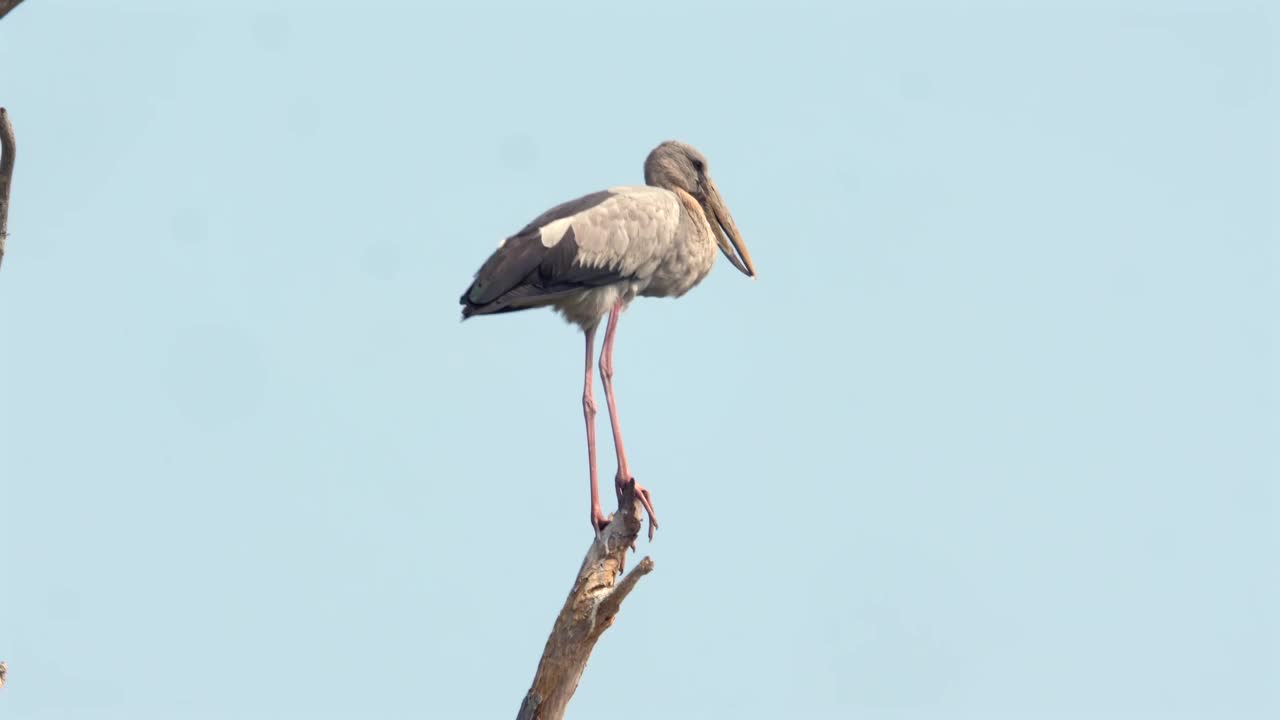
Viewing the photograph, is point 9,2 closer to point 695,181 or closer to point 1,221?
point 1,221

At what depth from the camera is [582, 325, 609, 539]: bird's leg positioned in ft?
33.9

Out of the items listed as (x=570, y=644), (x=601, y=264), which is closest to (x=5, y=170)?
(x=570, y=644)

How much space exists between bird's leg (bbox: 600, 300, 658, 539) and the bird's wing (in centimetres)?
35

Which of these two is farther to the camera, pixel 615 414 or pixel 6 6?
pixel 615 414

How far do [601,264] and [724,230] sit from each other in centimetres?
190

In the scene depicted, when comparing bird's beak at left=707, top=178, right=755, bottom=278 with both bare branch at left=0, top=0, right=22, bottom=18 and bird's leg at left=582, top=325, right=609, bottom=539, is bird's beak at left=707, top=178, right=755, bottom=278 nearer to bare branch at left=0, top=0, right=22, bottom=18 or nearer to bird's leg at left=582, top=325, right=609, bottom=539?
bird's leg at left=582, top=325, right=609, bottom=539

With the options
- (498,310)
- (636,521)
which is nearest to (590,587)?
(636,521)

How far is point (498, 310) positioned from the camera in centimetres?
1090

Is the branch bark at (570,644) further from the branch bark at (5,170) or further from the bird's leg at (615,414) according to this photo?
the branch bark at (5,170)

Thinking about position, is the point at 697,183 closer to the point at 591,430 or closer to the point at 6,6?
the point at 591,430

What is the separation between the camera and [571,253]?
35.9 ft

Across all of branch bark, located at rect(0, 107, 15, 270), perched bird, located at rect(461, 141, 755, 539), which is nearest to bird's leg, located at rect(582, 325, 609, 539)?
perched bird, located at rect(461, 141, 755, 539)

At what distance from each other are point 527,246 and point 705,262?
5.31ft

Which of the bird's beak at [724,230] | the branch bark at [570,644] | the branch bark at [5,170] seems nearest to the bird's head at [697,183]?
the bird's beak at [724,230]
